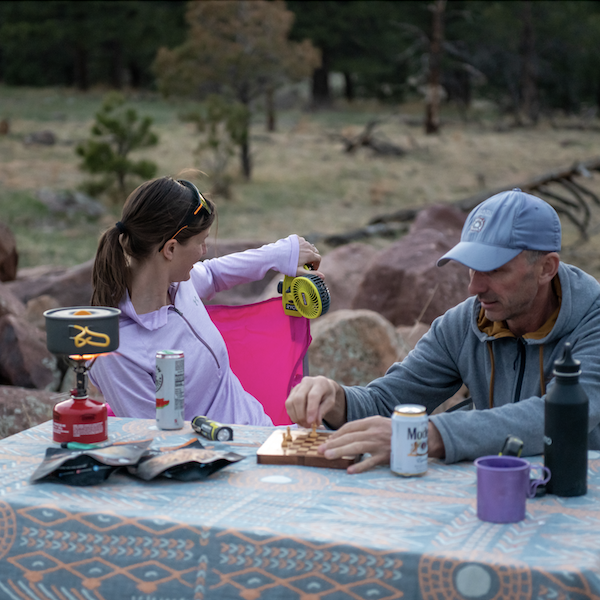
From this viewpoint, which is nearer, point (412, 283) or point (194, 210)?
point (194, 210)

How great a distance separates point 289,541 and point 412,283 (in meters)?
3.97

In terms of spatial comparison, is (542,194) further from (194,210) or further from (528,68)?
(528,68)

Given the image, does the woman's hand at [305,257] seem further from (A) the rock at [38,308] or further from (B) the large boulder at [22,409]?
(A) the rock at [38,308]

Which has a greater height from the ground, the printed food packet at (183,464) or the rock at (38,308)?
the printed food packet at (183,464)

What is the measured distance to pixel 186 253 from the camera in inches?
109

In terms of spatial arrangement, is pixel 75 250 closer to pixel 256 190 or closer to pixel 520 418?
pixel 256 190

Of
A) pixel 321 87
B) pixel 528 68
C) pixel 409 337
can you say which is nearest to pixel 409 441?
pixel 409 337

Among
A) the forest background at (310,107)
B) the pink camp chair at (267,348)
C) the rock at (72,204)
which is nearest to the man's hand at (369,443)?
the pink camp chair at (267,348)

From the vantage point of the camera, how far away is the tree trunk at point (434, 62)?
18297 millimetres

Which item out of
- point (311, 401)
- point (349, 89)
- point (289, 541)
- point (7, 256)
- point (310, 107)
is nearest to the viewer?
point (289, 541)

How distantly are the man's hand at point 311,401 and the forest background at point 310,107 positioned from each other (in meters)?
1.18

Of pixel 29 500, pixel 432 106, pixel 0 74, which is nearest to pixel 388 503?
pixel 29 500

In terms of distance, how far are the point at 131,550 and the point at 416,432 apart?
63 cm

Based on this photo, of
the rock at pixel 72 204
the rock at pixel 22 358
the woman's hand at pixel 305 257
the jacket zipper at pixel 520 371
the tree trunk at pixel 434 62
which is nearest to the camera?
the jacket zipper at pixel 520 371
